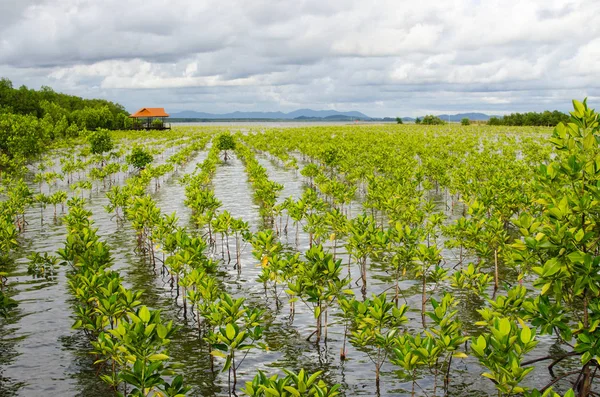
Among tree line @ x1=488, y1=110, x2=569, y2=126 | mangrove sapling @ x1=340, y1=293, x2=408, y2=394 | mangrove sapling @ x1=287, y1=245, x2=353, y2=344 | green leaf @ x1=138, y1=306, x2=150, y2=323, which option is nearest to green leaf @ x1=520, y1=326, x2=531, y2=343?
mangrove sapling @ x1=340, y1=293, x2=408, y2=394

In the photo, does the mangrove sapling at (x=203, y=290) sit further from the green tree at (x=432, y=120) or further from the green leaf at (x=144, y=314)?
the green tree at (x=432, y=120)

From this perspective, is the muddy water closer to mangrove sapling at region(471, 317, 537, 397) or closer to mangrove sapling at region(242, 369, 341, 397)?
mangrove sapling at region(471, 317, 537, 397)

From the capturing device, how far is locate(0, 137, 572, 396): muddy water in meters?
8.27

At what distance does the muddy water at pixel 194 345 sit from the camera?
8266 millimetres

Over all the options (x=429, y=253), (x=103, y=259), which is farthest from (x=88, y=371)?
(x=429, y=253)

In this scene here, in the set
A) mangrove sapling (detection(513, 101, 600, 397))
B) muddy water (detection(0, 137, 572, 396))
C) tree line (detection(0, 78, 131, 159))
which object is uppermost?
tree line (detection(0, 78, 131, 159))

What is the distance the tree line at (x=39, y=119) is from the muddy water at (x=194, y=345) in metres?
23.4

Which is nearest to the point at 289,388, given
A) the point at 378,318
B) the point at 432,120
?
the point at 378,318

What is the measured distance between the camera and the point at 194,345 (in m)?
9.62

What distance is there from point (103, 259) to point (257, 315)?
388 cm

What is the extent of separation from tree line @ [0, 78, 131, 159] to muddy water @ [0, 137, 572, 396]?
23353mm

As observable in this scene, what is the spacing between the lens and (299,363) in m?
8.89

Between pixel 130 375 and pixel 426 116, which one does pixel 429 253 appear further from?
pixel 426 116

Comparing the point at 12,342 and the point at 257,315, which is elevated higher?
the point at 257,315
